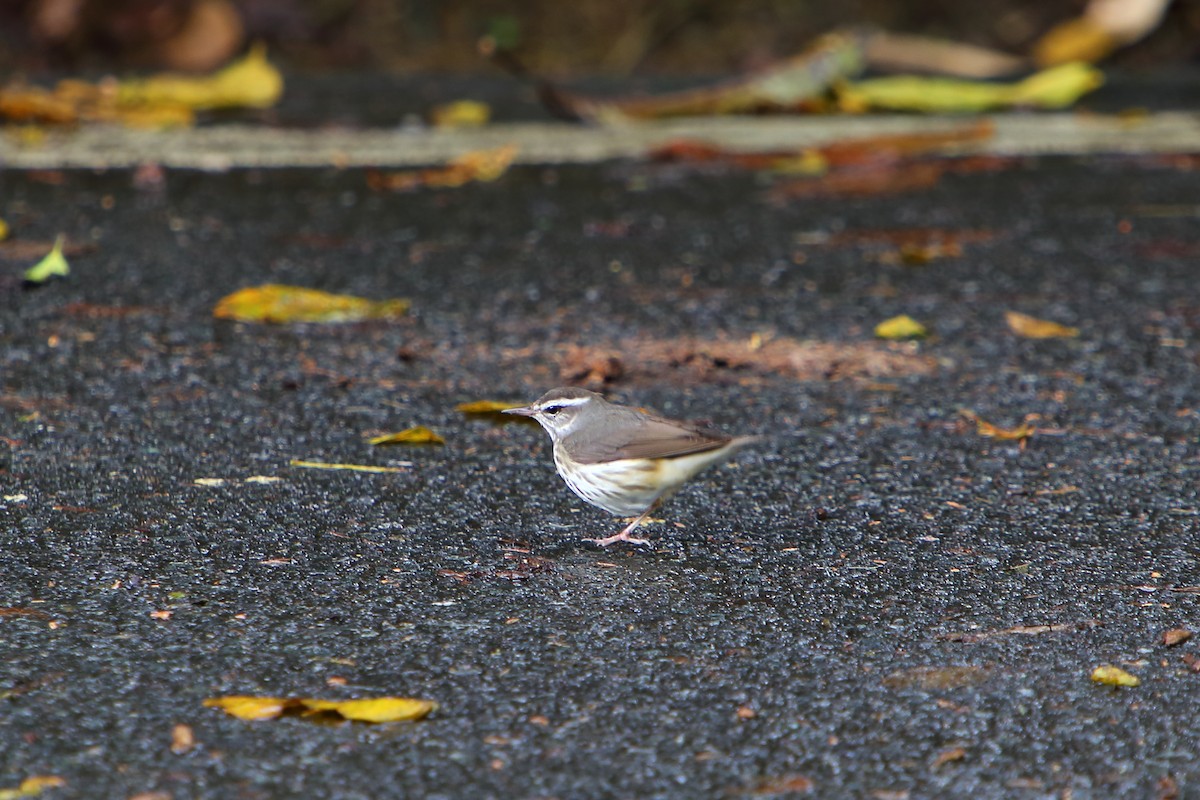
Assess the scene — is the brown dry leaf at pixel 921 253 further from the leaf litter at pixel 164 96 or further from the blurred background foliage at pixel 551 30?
the blurred background foliage at pixel 551 30

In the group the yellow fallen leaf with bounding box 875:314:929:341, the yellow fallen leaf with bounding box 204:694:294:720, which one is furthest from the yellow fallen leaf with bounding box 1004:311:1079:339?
the yellow fallen leaf with bounding box 204:694:294:720

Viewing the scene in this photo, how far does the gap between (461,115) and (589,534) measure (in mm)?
6872

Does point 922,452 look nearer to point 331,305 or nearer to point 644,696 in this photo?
point 644,696

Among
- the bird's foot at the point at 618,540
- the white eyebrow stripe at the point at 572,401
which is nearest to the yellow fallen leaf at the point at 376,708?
the bird's foot at the point at 618,540

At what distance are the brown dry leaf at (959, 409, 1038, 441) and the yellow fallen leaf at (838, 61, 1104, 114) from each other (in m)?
6.26

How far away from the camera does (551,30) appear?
13.0 m

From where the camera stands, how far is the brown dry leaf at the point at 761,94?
994cm

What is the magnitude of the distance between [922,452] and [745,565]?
994 millimetres

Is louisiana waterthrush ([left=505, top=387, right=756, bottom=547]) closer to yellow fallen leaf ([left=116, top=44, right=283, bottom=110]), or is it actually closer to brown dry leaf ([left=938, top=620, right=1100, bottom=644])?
brown dry leaf ([left=938, top=620, right=1100, bottom=644])

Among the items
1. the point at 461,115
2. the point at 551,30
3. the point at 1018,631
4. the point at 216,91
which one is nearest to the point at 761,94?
the point at 461,115

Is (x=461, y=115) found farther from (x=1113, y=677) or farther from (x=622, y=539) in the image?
(x=1113, y=677)

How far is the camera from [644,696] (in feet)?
8.55

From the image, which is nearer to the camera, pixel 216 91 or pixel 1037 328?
pixel 1037 328

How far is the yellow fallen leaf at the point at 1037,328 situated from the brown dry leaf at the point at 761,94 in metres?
4.87
